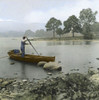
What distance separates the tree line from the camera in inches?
4306

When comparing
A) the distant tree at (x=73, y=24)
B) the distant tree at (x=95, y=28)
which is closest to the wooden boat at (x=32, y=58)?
the distant tree at (x=73, y=24)

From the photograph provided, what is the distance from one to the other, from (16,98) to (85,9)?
116 metres

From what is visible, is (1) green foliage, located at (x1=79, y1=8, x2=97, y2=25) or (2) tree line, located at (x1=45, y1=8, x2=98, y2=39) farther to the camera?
(1) green foliage, located at (x1=79, y1=8, x2=97, y2=25)

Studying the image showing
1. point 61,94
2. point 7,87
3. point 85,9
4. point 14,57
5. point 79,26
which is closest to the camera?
point 61,94

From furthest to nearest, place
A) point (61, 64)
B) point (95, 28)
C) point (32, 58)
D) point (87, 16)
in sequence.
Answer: point (95, 28), point (87, 16), point (61, 64), point (32, 58)

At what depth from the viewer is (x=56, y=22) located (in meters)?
127

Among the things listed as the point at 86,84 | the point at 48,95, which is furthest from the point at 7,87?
the point at 86,84

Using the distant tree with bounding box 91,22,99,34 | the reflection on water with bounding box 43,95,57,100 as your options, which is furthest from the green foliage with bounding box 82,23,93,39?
the reflection on water with bounding box 43,95,57,100

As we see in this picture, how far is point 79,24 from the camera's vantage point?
371 ft

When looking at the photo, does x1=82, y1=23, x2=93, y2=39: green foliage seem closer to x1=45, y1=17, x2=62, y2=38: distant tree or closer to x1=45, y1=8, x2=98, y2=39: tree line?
x1=45, y1=8, x2=98, y2=39: tree line

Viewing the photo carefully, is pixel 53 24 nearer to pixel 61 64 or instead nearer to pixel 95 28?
pixel 95 28

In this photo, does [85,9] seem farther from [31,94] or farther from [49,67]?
[31,94]

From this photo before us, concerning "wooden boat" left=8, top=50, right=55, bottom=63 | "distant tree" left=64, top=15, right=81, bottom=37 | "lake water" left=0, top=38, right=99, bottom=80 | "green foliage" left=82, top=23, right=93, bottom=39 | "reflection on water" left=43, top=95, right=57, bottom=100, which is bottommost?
"lake water" left=0, top=38, right=99, bottom=80

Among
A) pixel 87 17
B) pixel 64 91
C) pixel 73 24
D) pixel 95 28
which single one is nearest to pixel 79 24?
pixel 73 24
